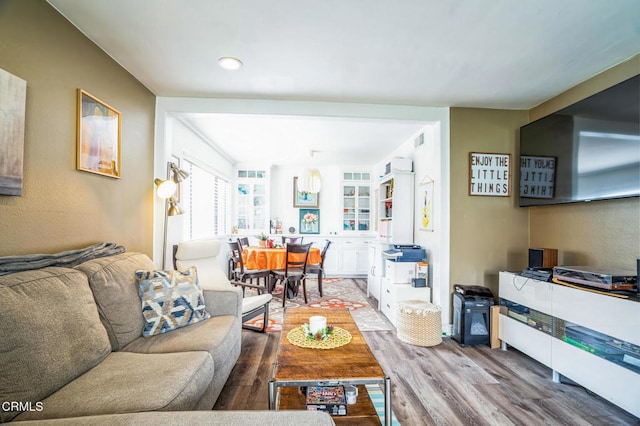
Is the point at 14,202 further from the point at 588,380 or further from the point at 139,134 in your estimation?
the point at 588,380

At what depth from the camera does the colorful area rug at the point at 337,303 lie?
348 cm

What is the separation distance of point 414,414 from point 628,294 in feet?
5.27

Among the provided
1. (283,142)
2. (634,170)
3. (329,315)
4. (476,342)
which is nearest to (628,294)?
(634,170)

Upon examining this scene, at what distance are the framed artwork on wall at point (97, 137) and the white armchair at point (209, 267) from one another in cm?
97

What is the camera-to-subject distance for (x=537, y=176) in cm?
285

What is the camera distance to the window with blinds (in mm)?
4129

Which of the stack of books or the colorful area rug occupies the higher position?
the stack of books

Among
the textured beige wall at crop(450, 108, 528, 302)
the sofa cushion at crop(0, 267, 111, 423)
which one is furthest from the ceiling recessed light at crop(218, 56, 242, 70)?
the textured beige wall at crop(450, 108, 528, 302)

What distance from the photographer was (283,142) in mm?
4770

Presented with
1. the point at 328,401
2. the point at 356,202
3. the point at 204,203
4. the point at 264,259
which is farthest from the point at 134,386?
the point at 356,202

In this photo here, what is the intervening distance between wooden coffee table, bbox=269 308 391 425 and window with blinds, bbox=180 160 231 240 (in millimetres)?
2920

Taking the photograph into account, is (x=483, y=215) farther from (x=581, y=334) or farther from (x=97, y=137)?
(x=97, y=137)

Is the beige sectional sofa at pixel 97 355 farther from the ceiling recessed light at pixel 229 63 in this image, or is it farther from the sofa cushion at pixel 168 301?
the ceiling recessed light at pixel 229 63

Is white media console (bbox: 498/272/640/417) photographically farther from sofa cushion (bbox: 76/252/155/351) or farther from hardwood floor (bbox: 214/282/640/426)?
sofa cushion (bbox: 76/252/155/351)
